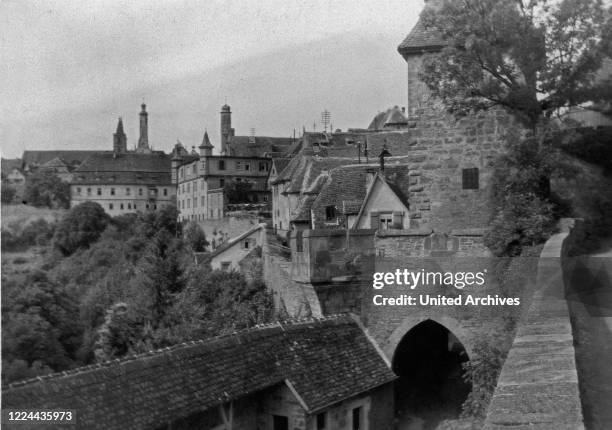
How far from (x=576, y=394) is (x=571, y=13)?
9.84m

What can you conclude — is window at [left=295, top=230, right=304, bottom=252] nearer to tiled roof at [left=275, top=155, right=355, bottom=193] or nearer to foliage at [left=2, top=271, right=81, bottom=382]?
foliage at [left=2, top=271, right=81, bottom=382]

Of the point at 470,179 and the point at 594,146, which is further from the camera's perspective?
the point at 594,146

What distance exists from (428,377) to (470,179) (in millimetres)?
3987

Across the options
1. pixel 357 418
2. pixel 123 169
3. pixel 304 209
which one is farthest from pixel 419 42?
pixel 123 169

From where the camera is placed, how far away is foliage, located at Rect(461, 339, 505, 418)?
10.5 metres

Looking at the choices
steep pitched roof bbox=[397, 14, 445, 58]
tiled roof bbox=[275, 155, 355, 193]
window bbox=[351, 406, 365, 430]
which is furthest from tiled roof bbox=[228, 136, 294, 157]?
window bbox=[351, 406, 365, 430]

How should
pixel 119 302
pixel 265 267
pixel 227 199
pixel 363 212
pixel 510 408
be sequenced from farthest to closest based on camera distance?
pixel 227 199 < pixel 265 267 < pixel 363 212 < pixel 119 302 < pixel 510 408

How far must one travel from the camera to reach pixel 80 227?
2108 cm

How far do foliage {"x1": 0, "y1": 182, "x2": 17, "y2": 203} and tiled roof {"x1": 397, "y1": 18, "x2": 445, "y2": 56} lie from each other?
8.11 metres

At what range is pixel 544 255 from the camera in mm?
9789

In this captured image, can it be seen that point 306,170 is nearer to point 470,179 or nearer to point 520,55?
point 470,179

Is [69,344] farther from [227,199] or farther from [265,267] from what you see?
[227,199]

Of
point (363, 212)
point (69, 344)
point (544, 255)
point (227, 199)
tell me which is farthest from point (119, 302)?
point (227, 199)

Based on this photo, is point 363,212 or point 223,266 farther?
point 223,266
